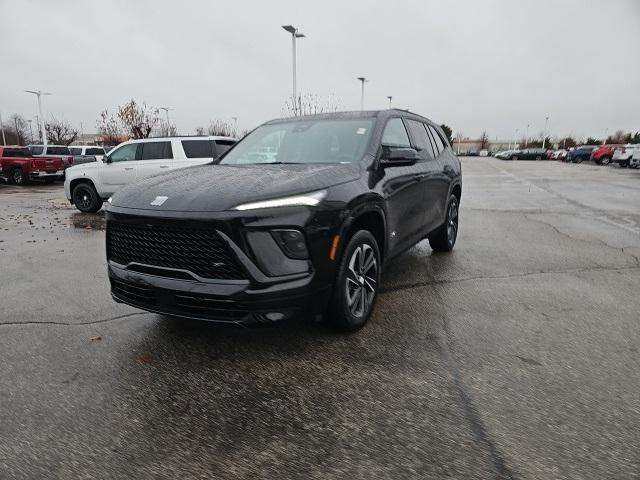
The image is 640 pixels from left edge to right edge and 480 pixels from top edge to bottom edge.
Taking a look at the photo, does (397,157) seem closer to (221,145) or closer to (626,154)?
(221,145)

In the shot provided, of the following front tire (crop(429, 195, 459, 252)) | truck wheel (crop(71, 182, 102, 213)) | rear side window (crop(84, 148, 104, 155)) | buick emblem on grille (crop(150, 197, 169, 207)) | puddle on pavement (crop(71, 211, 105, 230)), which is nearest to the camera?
buick emblem on grille (crop(150, 197, 169, 207))

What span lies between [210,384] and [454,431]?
1.46m

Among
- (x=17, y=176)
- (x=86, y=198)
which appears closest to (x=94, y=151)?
(x=17, y=176)

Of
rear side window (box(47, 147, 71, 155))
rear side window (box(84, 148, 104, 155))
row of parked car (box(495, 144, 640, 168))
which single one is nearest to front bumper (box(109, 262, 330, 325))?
rear side window (box(47, 147, 71, 155))

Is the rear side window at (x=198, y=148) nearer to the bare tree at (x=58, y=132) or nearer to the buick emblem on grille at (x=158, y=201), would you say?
the buick emblem on grille at (x=158, y=201)

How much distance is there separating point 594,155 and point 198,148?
4101 centimetres

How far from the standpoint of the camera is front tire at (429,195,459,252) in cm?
611

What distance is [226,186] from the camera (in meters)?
3.08

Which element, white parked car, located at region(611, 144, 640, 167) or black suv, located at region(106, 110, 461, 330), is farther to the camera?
white parked car, located at region(611, 144, 640, 167)

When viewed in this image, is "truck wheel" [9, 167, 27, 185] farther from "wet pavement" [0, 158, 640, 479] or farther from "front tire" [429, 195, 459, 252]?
"front tire" [429, 195, 459, 252]

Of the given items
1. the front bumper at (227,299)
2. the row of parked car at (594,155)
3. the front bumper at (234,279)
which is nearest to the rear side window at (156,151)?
the front bumper at (234,279)

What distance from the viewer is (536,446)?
7.30ft

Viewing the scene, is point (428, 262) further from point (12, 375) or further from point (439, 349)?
point (12, 375)

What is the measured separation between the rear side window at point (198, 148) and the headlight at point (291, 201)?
8.39 meters
